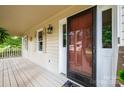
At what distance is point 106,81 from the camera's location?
4000 mm

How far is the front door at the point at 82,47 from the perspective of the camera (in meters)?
4.33

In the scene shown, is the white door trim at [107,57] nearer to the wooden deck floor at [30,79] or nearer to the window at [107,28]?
the window at [107,28]

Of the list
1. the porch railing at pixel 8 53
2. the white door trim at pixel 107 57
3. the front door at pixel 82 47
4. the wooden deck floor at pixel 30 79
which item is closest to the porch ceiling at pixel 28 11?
the front door at pixel 82 47

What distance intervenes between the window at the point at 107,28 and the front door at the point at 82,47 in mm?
211

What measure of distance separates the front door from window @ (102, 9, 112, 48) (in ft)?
0.69

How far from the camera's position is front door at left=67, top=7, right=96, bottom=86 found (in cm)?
433

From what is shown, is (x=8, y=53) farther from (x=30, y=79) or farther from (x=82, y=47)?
(x=82, y=47)

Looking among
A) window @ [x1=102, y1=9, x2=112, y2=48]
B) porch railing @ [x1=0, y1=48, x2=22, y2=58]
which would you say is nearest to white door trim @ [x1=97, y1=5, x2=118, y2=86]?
window @ [x1=102, y1=9, x2=112, y2=48]

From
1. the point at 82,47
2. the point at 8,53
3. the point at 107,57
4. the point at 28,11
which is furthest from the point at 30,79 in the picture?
the point at 8,53

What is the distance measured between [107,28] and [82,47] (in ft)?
3.57

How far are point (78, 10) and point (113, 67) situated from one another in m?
2.03

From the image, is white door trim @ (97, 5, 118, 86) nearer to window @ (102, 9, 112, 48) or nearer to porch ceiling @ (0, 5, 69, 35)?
window @ (102, 9, 112, 48)
